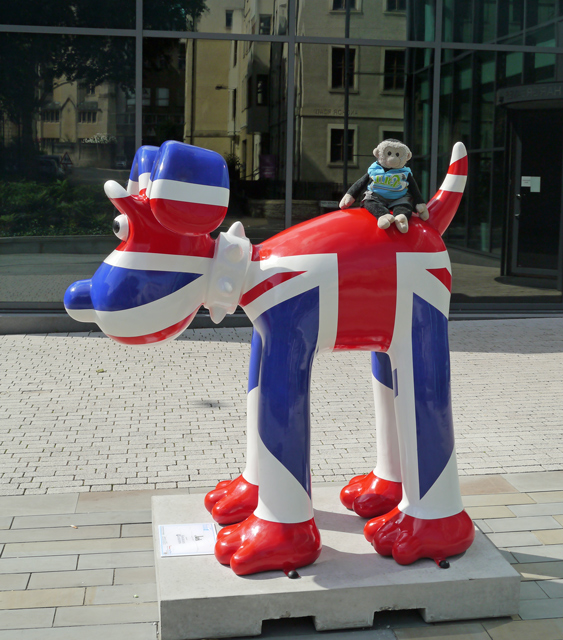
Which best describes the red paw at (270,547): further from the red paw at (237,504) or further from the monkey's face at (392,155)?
the monkey's face at (392,155)

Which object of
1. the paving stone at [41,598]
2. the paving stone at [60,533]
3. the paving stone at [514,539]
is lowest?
the paving stone at [41,598]

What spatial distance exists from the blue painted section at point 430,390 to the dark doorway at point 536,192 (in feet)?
26.0

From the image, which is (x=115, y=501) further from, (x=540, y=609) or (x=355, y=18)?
(x=355, y=18)

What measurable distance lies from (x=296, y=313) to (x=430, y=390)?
701 millimetres

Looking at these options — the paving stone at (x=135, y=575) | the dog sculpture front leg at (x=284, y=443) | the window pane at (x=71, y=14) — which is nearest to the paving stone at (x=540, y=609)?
the dog sculpture front leg at (x=284, y=443)

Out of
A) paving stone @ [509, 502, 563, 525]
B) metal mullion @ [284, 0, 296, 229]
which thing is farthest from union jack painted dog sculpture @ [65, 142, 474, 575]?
metal mullion @ [284, 0, 296, 229]

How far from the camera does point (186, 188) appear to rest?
325 cm

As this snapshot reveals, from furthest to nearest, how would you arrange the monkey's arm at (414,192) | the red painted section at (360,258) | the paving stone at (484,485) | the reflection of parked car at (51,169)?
the reflection of parked car at (51,169) → the paving stone at (484,485) → the monkey's arm at (414,192) → the red painted section at (360,258)

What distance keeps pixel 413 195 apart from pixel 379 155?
9.7 inches

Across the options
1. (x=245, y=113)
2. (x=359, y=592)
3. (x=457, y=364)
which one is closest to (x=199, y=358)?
(x=457, y=364)

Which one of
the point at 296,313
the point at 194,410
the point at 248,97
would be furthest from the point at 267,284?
the point at 248,97

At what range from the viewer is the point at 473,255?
1090 cm

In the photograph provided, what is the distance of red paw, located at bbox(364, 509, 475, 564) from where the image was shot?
3.55 metres

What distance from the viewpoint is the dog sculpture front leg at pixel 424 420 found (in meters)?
3.54
